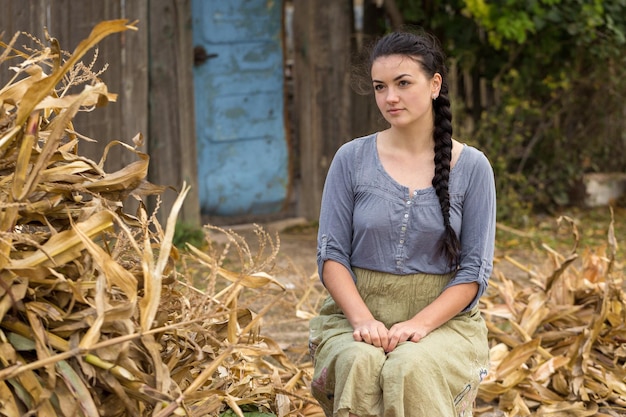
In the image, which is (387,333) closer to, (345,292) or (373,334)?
(373,334)

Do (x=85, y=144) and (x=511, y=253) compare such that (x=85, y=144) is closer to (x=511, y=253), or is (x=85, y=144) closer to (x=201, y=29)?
(x=201, y=29)

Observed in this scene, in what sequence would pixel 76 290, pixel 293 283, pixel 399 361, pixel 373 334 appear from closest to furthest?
pixel 76 290, pixel 399 361, pixel 373 334, pixel 293 283

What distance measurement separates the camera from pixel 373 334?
9.95 feet

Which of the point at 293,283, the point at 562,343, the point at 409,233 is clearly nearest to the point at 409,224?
the point at 409,233

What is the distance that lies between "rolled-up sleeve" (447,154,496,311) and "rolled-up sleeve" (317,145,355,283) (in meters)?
0.37

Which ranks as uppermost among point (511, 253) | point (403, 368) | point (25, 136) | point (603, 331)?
point (25, 136)

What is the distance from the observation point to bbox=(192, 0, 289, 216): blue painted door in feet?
26.0

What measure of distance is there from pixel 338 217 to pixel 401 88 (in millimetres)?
470

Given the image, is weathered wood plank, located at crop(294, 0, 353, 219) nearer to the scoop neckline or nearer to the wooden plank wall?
the wooden plank wall

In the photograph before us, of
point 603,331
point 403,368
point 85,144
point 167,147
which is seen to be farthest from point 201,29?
point 403,368

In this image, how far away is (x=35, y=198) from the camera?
2.53m

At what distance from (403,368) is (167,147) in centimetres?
459

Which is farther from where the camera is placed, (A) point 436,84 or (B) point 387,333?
(A) point 436,84

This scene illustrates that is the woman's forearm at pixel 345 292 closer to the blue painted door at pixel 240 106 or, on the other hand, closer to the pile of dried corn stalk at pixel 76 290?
the pile of dried corn stalk at pixel 76 290
